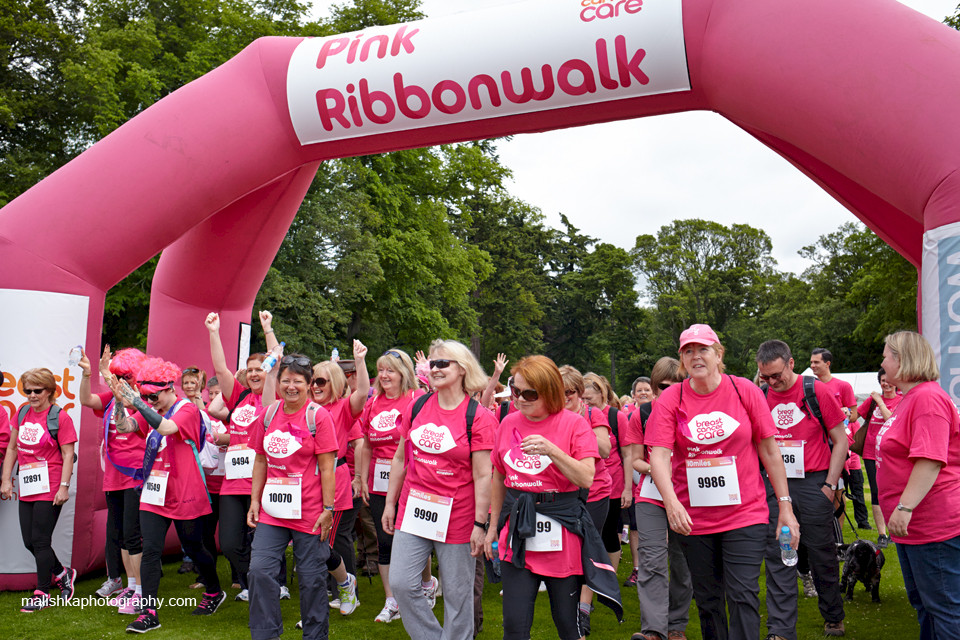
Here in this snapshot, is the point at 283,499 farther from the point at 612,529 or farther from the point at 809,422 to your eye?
the point at 809,422

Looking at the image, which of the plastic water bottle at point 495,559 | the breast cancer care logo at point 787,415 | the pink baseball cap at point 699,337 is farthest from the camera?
the breast cancer care logo at point 787,415

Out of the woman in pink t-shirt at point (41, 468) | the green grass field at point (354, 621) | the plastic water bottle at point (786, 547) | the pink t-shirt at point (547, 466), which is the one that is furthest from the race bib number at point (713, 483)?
the woman in pink t-shirt at point (41, 468)

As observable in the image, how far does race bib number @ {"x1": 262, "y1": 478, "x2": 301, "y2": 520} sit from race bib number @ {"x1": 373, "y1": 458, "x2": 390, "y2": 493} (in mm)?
1319

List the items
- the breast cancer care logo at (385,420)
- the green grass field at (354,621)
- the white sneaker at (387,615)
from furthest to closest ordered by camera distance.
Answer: the white sneaker at (387,615)
the breast cancer care logo at (385,420)
the green grass field at (354,621)

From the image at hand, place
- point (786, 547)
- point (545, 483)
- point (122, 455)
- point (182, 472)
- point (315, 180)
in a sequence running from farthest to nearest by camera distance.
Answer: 1. point (315, 180)
2. point (122, 455)
3. point (182, 472)
4. point (786, 547)
5. point (545, 483)

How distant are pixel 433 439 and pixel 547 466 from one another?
0.81 m

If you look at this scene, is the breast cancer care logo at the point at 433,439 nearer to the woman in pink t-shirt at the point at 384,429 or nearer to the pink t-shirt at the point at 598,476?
the woman in pink t-shirt at the point at 384,429

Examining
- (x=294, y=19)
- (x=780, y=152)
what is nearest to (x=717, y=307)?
(x=294, y=19)

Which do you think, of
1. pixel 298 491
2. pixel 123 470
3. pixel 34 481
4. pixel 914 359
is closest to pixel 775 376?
pixel 914 359

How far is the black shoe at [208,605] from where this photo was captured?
19.8ft

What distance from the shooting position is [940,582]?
377 cm

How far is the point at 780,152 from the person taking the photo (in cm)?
636

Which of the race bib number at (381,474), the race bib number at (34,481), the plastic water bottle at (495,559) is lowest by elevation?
the plastic water bottle at (495,559)

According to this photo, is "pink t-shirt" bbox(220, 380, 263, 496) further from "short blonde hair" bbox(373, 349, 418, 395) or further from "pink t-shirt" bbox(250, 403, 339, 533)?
"pink t-shirt" bbox(250, 403, 339, 533)
